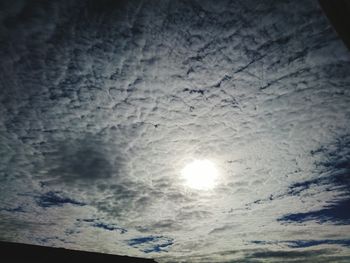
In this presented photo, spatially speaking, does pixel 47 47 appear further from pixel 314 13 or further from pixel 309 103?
pixel 309 103

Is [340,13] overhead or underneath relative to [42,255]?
overhead

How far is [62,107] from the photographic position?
5.45m

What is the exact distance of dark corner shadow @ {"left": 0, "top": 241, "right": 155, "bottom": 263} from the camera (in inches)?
139

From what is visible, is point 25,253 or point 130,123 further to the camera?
point 130,123

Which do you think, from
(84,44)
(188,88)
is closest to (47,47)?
(84,44)

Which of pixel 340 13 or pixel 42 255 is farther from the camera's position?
pixel 42 255

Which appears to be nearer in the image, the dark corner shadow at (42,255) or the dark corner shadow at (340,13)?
the dark corner shadow at (340,13)

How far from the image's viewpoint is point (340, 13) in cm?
155

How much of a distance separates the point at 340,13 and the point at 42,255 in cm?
458

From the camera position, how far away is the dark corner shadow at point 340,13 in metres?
1.49

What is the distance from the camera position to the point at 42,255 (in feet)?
12.3

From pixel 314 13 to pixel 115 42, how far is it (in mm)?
2978

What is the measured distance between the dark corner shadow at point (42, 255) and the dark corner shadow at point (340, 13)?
14.7 ft

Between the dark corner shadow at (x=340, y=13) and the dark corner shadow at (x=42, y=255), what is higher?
the dark corner shadow at (x=340, y=13)
